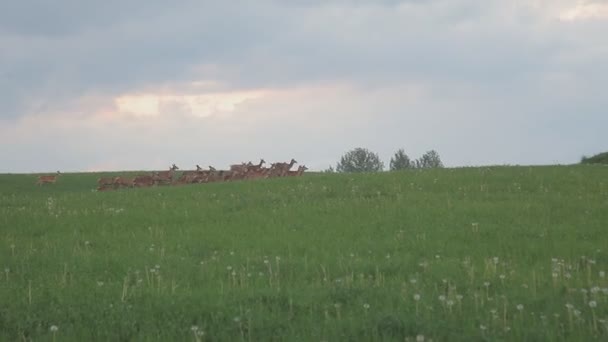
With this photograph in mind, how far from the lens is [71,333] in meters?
6.72

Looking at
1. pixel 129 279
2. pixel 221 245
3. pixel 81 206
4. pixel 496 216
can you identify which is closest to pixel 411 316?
pixel 129 279

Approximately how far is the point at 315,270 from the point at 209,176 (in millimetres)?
27924

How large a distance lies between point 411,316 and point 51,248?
7.37 meters

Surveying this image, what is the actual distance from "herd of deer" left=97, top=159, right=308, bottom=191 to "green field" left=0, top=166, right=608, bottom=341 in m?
16.8

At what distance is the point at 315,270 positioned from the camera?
30.9 ft

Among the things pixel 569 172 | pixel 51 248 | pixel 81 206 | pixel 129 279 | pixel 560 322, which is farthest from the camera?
pixel 569 172

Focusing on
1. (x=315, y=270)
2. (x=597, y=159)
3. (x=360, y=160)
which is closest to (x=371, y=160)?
(x=360, y=160)

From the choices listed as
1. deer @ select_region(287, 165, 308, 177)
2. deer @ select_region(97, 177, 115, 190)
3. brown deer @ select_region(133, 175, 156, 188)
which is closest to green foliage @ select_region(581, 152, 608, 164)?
deer @ select_region(287, 165, 308, 177)

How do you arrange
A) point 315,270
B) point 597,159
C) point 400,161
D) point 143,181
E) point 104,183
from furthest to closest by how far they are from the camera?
1. point 400,161
2. point 597,159
3. point 143,181
4. point 104,183
5. point 315,270

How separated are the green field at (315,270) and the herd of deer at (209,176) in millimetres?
16791

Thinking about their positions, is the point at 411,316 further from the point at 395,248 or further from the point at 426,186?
the point at 426,186

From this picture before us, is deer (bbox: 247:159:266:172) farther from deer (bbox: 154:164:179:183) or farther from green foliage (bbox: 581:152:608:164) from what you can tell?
green foliage (bbox: 581:152:608:164)

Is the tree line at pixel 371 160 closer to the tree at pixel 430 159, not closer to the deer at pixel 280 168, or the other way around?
the tree at pixel 430 159

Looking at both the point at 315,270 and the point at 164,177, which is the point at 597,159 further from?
the point at 315,270
